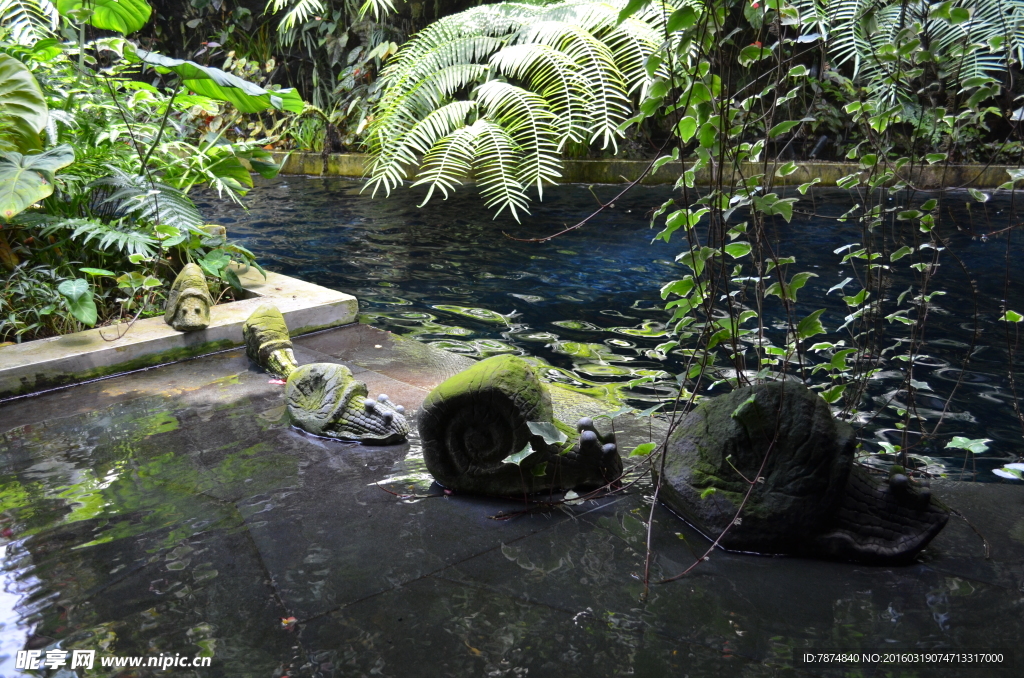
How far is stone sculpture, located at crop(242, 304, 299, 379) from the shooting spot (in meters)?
3.72

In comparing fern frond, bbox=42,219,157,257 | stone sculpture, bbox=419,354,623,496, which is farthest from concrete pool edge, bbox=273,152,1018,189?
stone sculpture, bbox=419,354,623,496

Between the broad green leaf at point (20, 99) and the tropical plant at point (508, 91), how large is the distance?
2530mm

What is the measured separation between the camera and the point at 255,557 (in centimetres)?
209

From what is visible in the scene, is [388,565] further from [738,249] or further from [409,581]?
[738,249]

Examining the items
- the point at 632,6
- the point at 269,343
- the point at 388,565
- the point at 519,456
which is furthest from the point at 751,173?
the point at 388,565

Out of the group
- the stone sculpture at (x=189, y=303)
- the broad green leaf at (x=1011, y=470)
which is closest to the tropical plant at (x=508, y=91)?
the stone sculpture at (x=189, y=303)

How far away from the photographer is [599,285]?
5.95 meters

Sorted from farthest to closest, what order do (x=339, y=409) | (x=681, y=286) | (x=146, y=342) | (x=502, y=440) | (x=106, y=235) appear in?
(x=106, y=235), (x=146, y=342), (x=339, y=409), (x=502, y=440), (x=681, y=286)

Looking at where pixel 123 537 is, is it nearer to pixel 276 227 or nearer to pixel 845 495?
pixel 845 495

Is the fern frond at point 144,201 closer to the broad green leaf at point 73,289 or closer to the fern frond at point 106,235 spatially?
the fern frond at point 106,235

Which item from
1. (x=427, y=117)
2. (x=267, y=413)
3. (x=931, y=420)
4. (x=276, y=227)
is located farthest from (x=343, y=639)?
(x=276, y=227)

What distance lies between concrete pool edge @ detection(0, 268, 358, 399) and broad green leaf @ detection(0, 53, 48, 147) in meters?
1.17

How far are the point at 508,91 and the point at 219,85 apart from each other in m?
2.95

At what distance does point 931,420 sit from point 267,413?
3.05 m
